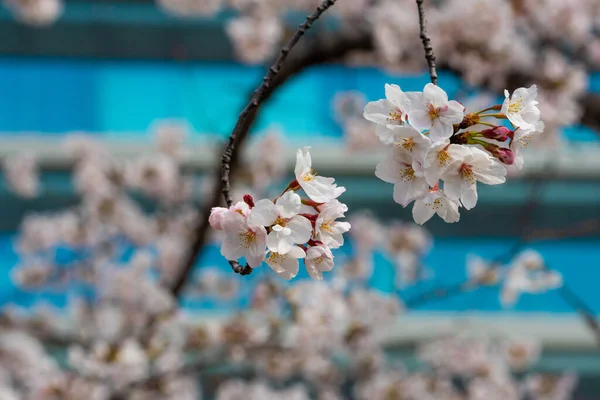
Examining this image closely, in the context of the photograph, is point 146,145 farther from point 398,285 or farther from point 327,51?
point 327,51

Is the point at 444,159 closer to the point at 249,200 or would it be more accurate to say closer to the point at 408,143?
the point at 408,143

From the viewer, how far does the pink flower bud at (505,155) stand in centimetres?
48

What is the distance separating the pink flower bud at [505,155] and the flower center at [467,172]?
0.10ft

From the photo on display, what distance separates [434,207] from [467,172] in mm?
42

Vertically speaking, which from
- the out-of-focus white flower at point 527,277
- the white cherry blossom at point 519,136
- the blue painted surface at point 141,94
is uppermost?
the blue painted surface at point 141,94

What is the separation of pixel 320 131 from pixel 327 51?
1973 millimetres

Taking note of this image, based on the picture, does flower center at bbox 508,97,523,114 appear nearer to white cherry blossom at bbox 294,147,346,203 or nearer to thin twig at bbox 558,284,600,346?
white cherry blossom at bbox 294,147,346,203

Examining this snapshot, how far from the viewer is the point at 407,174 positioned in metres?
0.48

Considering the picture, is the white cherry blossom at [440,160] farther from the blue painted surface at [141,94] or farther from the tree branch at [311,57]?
the blue painted surface at [141,94]

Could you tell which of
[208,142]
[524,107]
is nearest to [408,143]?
[524,107]

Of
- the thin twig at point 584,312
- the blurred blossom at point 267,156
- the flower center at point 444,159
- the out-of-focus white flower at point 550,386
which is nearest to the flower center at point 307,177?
the flower center at point 444,159

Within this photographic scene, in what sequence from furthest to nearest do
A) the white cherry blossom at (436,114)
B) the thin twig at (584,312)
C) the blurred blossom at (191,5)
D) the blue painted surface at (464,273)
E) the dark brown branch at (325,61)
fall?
1. the blue painted surface at (464,273)
2. the blurred blossom at (191,5)
3. the dark brown branch at (325,61)
4. the thin twig at (584,312)
5. the white cherry blossom at (436,114)

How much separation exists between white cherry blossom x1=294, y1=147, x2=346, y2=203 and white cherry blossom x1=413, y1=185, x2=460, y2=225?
62 millimetres

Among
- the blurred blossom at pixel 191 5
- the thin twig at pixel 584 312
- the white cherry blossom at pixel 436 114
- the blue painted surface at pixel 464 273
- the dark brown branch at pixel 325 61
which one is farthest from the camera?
the blue painted surface at pixel 464 273
